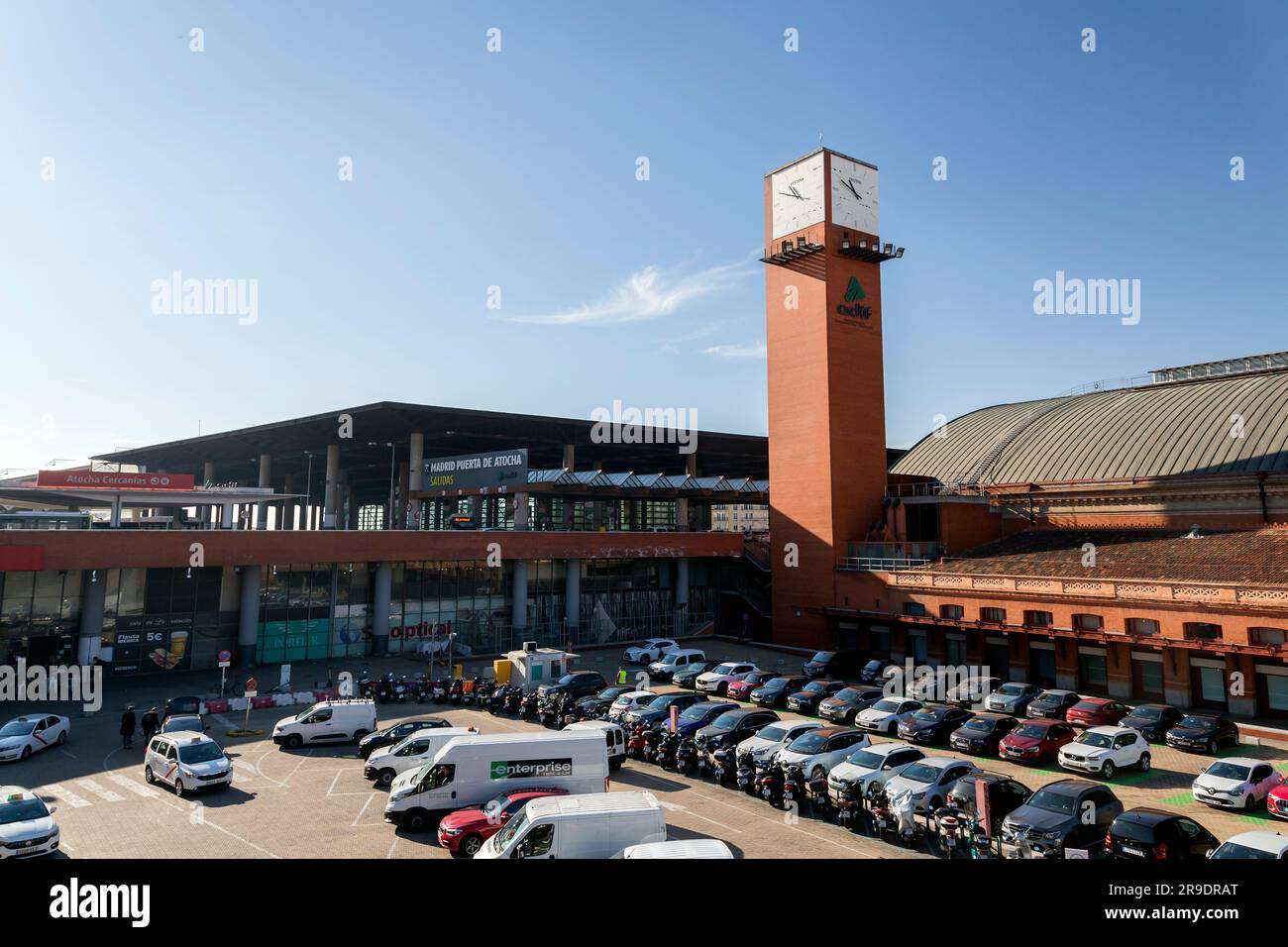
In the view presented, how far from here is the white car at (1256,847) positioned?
47.2ft

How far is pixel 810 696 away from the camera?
34.4m

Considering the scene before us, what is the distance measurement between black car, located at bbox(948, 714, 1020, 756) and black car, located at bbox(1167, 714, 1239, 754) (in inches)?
212

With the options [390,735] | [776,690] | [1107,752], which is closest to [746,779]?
[1107,752]

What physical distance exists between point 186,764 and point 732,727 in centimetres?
1710

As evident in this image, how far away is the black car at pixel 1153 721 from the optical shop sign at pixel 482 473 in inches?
1509

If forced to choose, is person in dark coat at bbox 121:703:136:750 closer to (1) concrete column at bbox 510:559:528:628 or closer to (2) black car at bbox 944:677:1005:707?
(1) concrete column at bbox 510:559:528:628

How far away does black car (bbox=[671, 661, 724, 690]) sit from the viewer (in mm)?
40719

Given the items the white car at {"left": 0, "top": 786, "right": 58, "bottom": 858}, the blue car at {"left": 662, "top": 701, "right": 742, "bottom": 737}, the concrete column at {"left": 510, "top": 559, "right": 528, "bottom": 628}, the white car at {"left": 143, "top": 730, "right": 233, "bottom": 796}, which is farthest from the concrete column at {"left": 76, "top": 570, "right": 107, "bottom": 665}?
the blue car at {"left": 662, "top": 701, "right": 742, "bottom": 737}

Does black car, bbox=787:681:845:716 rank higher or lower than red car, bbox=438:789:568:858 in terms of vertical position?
lower

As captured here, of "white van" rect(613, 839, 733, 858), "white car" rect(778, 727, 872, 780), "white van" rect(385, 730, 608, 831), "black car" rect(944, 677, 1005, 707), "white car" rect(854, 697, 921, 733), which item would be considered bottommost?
"black car" rect(944, 677, 1005, 707)

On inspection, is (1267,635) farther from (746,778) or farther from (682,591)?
(682,591)
